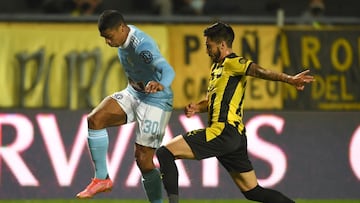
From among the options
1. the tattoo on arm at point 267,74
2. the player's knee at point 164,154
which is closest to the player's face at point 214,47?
the tattoo on arm at point 267,74

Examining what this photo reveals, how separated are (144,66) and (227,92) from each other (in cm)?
101

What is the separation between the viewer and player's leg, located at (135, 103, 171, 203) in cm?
985

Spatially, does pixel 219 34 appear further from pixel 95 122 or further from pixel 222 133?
pixel 95 122

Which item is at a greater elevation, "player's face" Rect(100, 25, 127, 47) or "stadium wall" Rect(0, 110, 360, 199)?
"player's face" Rect(100, 25, 127, 47)

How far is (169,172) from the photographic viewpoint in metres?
8.95

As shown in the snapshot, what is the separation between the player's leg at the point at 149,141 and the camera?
9.85 meters

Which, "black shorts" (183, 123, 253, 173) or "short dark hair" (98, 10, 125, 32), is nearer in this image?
"black shorts" (183, 123, 253, 173)

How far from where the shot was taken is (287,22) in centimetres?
1415

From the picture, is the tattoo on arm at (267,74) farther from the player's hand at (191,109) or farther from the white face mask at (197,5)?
the white face mask at (197,5)

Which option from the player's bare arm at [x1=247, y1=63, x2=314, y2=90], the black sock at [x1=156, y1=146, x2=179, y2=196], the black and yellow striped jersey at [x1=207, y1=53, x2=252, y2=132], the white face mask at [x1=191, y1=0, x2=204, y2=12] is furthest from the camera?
the white face mask at [x1=191, y1=0, x2=204, y2=12]

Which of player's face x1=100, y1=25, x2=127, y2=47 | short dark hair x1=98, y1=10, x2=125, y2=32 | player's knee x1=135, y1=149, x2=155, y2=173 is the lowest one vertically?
player's knee x1=135, y1=149, x2=155, y2=173

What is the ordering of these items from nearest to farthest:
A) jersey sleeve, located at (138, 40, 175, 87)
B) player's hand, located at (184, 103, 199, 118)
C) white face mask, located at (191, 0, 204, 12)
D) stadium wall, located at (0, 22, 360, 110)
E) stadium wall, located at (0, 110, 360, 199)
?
player's hand, located at (184, 103, 199, 118) < jersey sleeve, located at (138, 40, 175, 87) < stadium wall, located at (0, 110, 360, 199) < stadium wall, located at (0, 22, 360, 110) < white face mask, located at (191, 0, 204, 12)

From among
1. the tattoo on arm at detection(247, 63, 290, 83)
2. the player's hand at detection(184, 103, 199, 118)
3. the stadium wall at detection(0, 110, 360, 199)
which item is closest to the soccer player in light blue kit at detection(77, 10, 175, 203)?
the player's hand at detection(184, 103, 199, 118)

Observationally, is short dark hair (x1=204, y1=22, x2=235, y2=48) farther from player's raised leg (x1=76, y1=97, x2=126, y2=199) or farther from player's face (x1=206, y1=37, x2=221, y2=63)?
player's raised leg (x1=76, y1=97, x2=126, y2=199)
